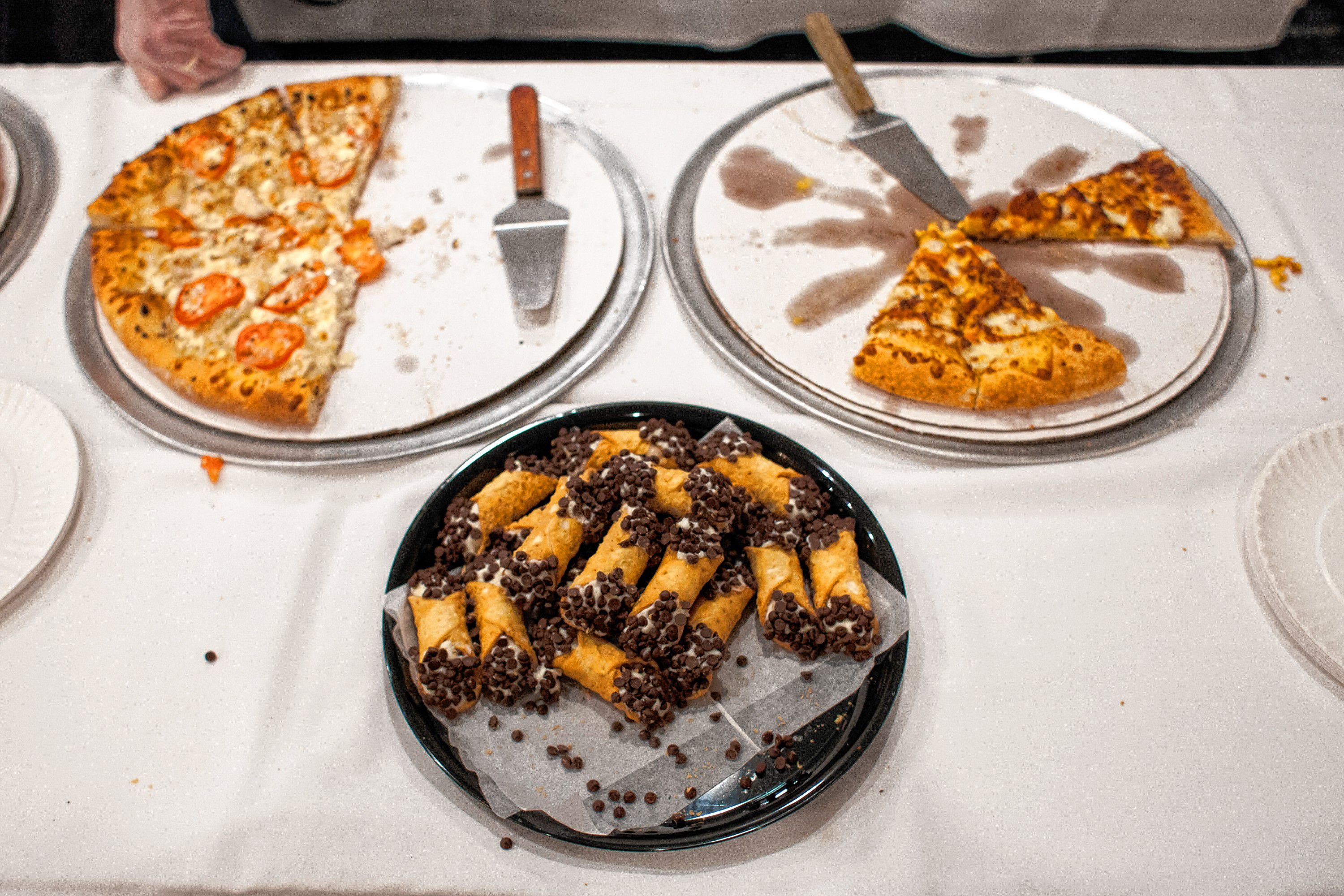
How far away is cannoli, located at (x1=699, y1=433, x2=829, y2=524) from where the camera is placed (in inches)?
74.6

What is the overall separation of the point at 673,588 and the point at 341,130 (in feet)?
7.43

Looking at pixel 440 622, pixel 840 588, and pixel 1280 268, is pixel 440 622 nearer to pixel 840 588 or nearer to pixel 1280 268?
pixel 840 588

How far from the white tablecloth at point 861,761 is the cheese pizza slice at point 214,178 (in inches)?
18.9

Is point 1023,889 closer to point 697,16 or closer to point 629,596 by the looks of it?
point 629,596

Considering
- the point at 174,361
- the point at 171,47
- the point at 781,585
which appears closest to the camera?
the point at 781,585

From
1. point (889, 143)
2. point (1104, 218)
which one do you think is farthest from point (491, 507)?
point (1104, 218)

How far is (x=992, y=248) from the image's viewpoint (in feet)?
8.39

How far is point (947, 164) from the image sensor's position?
2.77 m

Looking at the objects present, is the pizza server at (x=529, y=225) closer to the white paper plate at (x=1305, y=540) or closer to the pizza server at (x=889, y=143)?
the pizza server at (x=889, y=143)

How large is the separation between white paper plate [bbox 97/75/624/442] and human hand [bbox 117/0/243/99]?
79 cm

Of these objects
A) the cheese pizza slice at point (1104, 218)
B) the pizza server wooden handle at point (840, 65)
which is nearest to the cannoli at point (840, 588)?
the cheese pizza slice at point (1104, 218)

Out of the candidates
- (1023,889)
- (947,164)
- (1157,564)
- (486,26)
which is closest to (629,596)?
(1023,889)

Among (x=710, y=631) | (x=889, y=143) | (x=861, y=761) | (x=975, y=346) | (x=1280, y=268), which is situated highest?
(x=889, y=143)

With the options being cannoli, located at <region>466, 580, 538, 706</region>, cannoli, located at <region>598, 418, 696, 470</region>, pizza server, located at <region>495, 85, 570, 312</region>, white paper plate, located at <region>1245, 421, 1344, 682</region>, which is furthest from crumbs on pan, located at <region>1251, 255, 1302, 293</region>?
cannoli, located at <region>466, 580, 538, 706</region>
